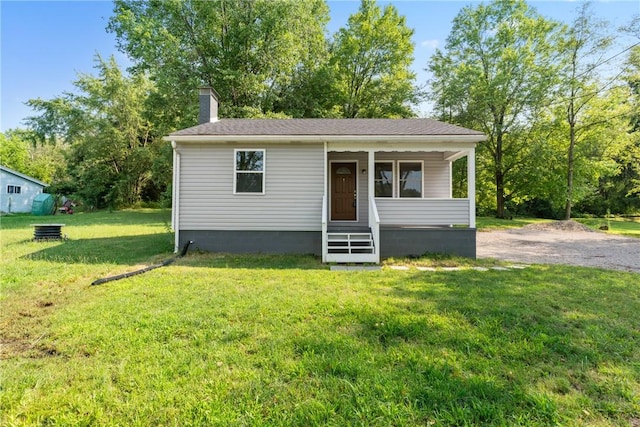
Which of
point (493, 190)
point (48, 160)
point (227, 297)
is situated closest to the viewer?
point (227, 297)

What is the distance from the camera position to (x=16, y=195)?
2328 cm

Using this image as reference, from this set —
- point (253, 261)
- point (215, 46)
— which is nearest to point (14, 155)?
point (215, 46)

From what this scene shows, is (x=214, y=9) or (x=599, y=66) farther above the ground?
(x=214, y=9)

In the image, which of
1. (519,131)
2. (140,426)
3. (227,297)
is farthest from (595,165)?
(140,426)

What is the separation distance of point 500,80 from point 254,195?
60.3 feet

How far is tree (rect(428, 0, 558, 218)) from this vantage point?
18812 mm

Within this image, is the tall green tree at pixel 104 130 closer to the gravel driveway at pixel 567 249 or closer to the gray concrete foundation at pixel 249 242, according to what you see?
the gray concrete foundation at pixel 249 242

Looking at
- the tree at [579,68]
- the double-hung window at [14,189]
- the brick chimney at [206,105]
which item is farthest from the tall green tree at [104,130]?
the tree at [579,68]

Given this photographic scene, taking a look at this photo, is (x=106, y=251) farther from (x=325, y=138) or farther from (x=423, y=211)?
(x=423, y=211)

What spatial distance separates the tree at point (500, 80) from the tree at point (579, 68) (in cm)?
92

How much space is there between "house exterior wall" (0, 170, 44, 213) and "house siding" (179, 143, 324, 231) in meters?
24.3

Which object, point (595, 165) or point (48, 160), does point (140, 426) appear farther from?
point (48, 160)

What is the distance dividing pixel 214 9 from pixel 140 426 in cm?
2254

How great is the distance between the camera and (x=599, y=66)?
668 inches
